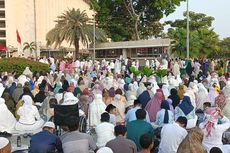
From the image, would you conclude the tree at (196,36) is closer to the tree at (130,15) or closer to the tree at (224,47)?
the tree at (130,15)

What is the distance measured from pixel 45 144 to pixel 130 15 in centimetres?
5238

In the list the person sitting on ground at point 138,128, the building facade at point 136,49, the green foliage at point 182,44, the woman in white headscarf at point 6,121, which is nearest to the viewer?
the person sitting on ground at point 138,128

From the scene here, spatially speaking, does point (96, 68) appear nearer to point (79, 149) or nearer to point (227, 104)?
point (227, 104)

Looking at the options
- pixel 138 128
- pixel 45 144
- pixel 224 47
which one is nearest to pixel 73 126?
pixel 45 144

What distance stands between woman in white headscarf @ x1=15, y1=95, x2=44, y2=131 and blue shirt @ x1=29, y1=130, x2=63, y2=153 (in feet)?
11.7

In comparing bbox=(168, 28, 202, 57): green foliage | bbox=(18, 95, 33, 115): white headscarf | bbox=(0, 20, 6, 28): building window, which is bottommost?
bbox=(18, 95, 33, 115): white headscarf

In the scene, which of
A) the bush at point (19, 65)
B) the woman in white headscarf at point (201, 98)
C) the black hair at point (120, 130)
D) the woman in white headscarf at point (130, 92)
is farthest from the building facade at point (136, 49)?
the black hair at point (120, 130)

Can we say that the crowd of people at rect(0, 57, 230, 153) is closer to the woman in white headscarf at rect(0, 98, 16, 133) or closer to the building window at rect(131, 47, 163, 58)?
the woman in white headscarf at rect(0, 98, 16, 133)

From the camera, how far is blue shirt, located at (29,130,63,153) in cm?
732

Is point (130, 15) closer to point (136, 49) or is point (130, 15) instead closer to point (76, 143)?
point (136, 49)

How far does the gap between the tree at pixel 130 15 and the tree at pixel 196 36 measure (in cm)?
295

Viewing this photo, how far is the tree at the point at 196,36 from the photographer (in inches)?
1779

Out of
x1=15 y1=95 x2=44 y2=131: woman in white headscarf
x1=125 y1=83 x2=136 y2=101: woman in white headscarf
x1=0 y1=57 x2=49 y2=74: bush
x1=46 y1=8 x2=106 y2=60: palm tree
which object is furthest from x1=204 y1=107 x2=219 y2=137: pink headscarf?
x1=46 y1=8 x2=106 y2=60: palm tree

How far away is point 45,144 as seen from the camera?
7.36 m
